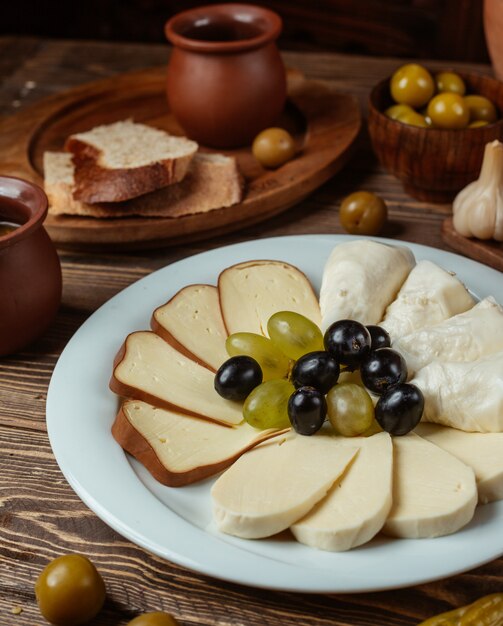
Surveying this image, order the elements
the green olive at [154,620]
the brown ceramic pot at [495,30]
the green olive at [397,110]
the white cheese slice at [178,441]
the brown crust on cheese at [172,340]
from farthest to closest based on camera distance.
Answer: the brown ceramic pot at [495,30], the green olive at [397,110], the brown crust on cheese at [172,340], the white cheese slice at [178,441], the green olive at [154,620]

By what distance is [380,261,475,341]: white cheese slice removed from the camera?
1.32m

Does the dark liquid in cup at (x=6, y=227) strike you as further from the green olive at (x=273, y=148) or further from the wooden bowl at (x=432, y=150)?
the wooden bowl at (x=432, y=150)

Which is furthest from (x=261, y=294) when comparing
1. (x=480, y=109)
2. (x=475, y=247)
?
(x=480, y=109)

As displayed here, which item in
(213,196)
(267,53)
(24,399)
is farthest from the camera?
(267,53)

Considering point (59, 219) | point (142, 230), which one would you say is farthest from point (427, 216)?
point (59, 219)

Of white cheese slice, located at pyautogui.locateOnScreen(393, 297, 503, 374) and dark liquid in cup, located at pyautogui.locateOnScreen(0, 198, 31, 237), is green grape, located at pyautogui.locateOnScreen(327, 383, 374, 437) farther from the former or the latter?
dark liquid in cup, located at pyautogui.locateOnScreen(0, 198, 31, 237)

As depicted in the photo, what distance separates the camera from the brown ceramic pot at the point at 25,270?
1.35 meters

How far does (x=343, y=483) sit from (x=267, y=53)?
1.24 m

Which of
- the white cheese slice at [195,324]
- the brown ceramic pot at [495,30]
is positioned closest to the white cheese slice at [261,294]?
the white cheese slice at [195,324]

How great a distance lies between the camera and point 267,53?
6.34ft

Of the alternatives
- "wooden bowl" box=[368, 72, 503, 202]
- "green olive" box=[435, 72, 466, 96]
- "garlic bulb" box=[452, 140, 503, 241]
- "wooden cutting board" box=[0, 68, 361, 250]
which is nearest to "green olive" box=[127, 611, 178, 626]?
"wooden cutting board" box=[0, 68, 361, 250]

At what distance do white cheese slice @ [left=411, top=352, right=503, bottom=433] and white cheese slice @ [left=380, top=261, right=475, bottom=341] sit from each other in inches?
5.9

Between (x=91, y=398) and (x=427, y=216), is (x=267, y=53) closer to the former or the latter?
(x=427, y=216)

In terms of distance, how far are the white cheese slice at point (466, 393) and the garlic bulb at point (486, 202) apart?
0.53 m
